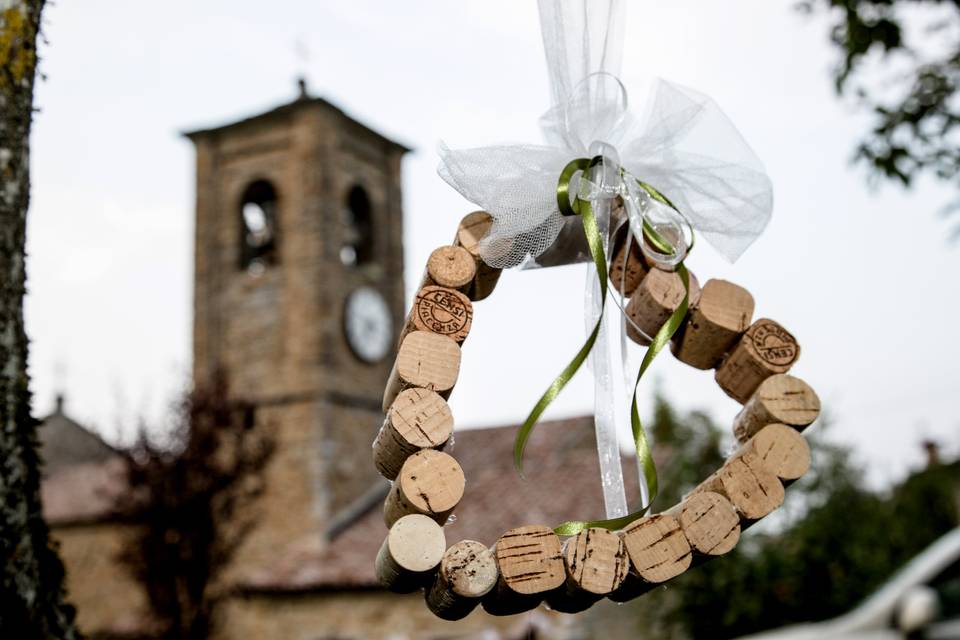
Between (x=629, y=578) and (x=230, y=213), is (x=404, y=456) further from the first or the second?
(x=230, y=213)

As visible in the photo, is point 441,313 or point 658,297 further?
point 658,297

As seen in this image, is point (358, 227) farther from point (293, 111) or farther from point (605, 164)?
point (605, 164)

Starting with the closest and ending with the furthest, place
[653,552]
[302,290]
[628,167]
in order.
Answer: [653,552] → [628,167] → [302,290]

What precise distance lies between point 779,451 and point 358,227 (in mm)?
17494

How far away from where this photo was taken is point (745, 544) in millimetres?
10055

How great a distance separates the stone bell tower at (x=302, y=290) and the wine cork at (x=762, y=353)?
1493cm

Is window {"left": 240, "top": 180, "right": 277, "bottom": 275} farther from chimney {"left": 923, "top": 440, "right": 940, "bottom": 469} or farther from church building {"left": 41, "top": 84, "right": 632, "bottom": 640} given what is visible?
chimney {"left": 923, "top": 440, "right": 940, "bottom": 469}

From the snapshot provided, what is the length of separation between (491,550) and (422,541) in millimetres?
109

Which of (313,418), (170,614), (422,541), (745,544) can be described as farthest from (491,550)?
(313,418)

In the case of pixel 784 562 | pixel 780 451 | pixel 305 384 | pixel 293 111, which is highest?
pixel 293 111

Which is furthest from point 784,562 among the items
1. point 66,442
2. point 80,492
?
point 66,442

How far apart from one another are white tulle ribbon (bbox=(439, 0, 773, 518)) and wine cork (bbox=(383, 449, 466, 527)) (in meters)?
0.34

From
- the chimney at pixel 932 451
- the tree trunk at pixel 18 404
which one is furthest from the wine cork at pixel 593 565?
the chimney at pixel 932 451

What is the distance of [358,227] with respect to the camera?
18766mm
